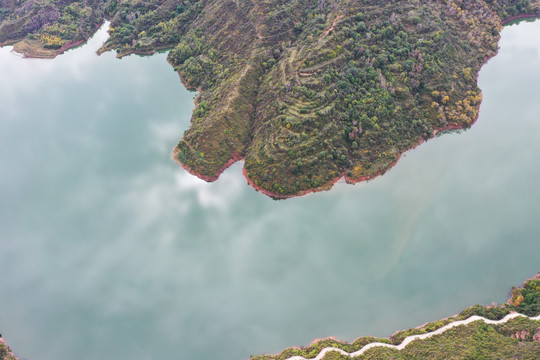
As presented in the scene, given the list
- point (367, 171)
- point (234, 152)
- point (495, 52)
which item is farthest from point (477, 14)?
point (234, 152)

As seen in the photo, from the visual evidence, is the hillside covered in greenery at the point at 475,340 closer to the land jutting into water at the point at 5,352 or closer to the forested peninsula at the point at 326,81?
the forested peninsula at the point at 326,81

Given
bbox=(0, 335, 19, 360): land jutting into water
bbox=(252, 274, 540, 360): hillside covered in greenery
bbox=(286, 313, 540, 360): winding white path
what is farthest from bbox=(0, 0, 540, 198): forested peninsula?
bbox=(0, 335, 19, 360): land jutting into water

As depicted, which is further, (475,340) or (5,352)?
(5,352)

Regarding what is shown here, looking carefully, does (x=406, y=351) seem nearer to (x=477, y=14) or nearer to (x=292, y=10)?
(x=292, y=10)


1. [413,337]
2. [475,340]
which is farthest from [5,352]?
[475,340]

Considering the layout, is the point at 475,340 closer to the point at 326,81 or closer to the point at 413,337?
the point at 413,337
